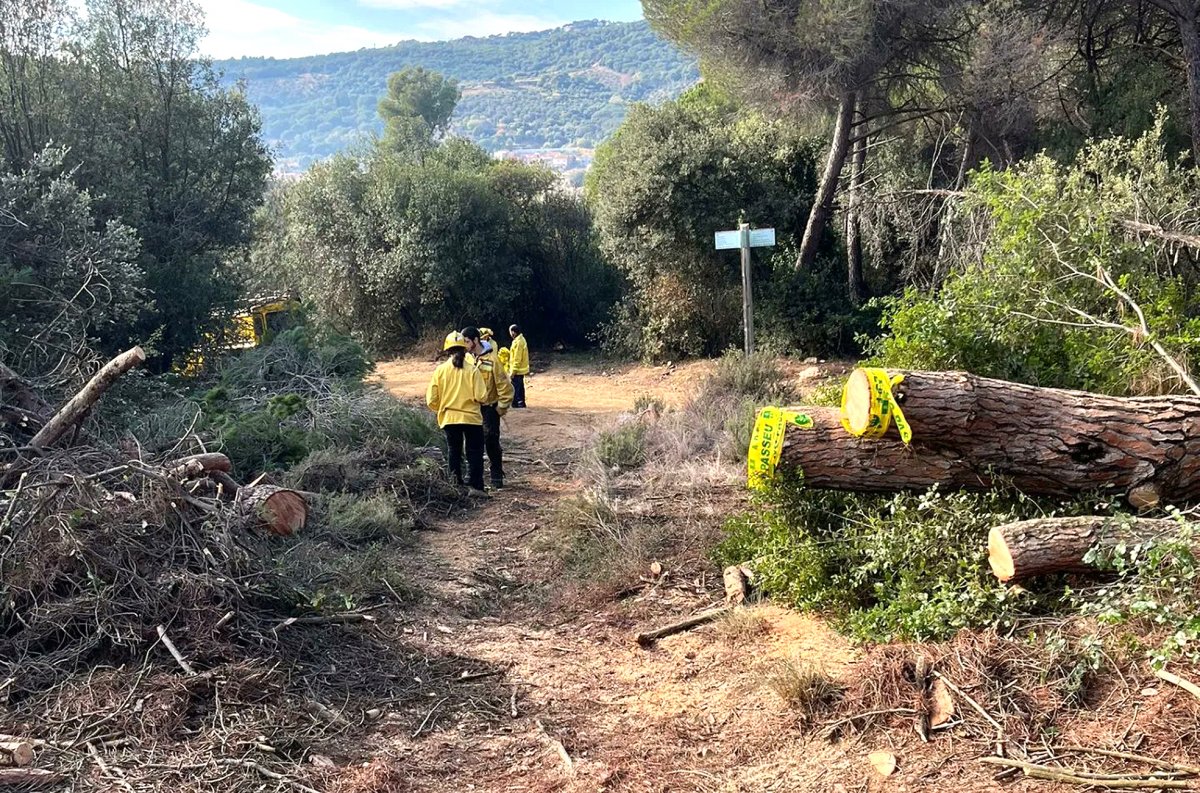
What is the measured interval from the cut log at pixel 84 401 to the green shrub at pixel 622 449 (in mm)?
4103

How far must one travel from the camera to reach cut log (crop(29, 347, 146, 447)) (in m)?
6.25

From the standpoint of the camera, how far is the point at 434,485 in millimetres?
8625

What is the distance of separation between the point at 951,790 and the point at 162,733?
10.5 feet

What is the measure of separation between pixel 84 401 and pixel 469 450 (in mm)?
3335

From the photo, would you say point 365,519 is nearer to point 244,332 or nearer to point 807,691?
point 807,691

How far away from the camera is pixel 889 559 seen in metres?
4.96

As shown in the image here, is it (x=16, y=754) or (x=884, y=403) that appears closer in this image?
(x=16, y=754)

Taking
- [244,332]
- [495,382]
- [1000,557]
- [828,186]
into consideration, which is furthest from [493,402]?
[828,186]

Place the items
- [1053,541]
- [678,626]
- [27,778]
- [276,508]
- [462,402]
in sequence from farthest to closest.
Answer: [462,402] < [276,508] < [678,626] < [1053,541] < [27,778]

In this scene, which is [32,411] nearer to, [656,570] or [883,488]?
[656,570]

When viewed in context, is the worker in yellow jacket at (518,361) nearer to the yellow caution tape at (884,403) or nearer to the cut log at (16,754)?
the yellow caution tape at (884,403)

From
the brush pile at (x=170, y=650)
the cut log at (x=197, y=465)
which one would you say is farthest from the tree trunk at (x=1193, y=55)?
the cut log at (x=197, y=465)

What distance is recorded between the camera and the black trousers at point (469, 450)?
28.8 feet

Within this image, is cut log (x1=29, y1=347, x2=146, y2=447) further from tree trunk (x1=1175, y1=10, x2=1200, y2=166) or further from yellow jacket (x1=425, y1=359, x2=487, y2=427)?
tree trunk (x1=1175, y1=10, x2=1200, y2=166)
